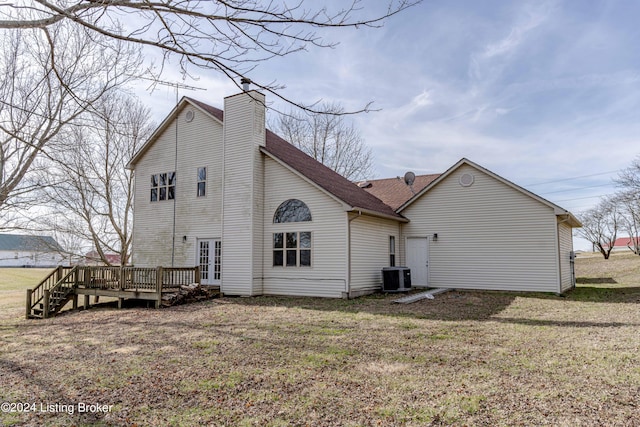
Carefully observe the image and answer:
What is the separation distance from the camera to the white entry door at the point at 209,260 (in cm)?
1454

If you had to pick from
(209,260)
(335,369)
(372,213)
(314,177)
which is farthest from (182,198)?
(335,369)

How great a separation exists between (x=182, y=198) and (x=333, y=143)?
615 inches

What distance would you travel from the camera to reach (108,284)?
13.2 meters

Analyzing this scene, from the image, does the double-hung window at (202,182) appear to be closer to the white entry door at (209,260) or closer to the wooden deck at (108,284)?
the white entry door at (209,260)

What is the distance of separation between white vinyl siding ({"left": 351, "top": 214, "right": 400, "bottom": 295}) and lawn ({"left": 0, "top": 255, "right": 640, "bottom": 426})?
3.05 metres

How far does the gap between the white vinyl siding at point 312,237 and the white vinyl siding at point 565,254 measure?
26.1 feet

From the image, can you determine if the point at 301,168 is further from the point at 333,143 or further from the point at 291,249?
the point at 333,143

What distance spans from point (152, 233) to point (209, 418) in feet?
44.8

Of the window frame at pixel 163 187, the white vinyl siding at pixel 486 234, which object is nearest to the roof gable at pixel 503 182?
the white vinyl siding at pixel 486 234

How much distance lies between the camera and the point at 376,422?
12.0 ft

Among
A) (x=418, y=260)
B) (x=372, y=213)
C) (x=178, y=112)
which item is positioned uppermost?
(x=178, y=112)

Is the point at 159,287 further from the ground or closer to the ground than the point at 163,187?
closer to the ground

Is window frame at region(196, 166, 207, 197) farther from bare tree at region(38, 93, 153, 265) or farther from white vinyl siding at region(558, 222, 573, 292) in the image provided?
white vinyl siding at region(558, 222, 573, 292)

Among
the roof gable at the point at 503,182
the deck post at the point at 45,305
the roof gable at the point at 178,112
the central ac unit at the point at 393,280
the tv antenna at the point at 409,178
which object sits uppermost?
the roof gable at the point at 178,112
